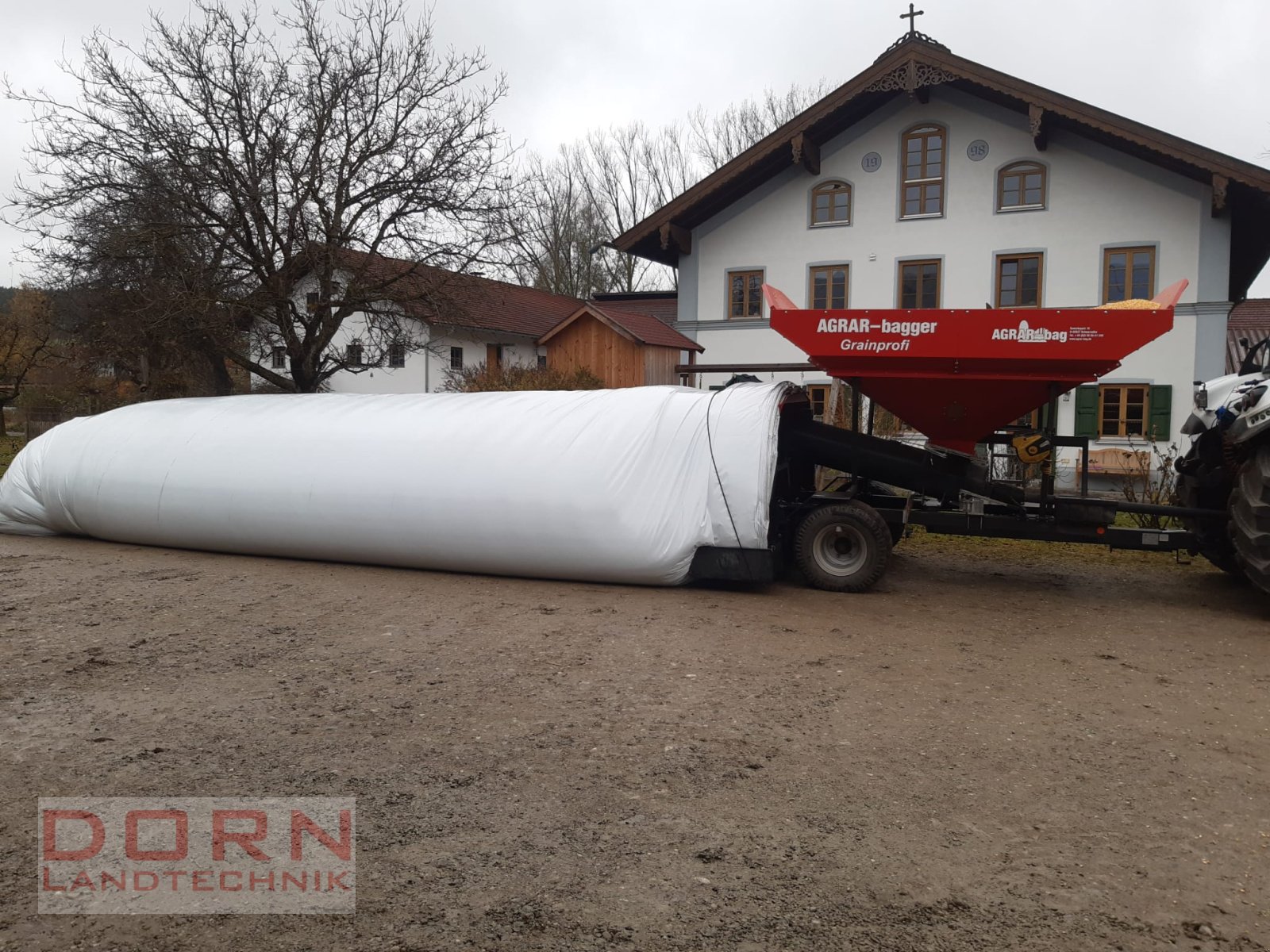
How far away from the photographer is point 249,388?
21.5 meters

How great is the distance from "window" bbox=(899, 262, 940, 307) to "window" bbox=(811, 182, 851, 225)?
6.54 ft

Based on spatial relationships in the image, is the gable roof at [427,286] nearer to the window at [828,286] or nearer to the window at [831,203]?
the window at [828,286]

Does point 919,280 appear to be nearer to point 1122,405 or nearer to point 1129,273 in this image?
point 1129,273

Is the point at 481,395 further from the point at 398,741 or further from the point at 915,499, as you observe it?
the point at 398,741

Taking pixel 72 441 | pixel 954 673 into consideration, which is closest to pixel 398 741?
pixel 954 673

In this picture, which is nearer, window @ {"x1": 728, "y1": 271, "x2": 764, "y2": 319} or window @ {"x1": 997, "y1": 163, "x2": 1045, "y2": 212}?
window @ {"x1": 997, "y1": 163, "x2": 1045, "y2": 212}

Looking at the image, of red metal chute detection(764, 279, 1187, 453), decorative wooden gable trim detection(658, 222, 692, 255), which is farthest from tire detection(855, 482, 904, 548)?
decorative wooden gable trim detection(658, 222, 692, 255)

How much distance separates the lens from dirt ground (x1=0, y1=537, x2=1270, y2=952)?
3084mm

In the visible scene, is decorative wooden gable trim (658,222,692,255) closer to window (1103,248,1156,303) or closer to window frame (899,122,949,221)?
window frame (899,122,949,221)

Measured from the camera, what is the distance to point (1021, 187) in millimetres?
23453

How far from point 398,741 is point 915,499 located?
5.84 metres

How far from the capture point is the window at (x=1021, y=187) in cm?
2322

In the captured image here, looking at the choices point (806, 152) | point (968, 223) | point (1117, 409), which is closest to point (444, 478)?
point (806, 152)

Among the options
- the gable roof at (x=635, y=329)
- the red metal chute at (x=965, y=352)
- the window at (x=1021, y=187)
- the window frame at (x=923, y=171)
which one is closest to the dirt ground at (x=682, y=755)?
the red metal chute at (x=965, y=352)
